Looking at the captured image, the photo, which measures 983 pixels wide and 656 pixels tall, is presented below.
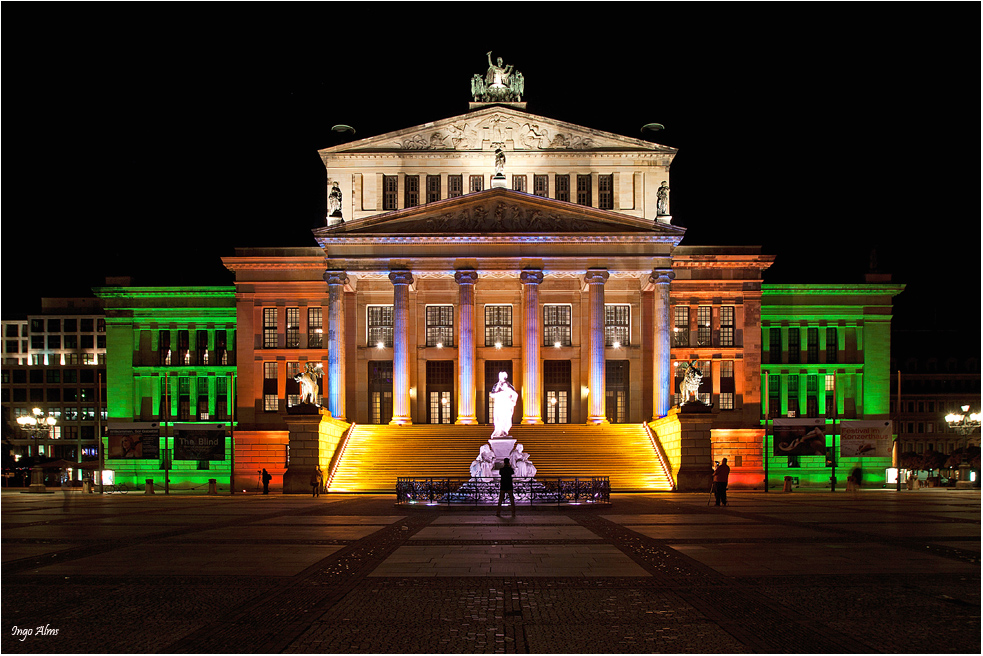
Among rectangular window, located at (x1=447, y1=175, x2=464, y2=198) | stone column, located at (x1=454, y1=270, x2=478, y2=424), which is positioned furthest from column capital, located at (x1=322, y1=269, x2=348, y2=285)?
rectangular window, located at (x1=447, y1=175, x2=464, y2=198)

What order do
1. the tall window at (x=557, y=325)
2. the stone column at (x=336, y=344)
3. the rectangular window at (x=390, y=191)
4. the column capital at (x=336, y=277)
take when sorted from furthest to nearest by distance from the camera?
the tall window at (x=557, y=325) < the rectangular window at (x=390, y=191) < the column capital at (x=336, y=277) < the stone column at (x=336, y=344)

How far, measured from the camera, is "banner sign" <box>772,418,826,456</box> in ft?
188

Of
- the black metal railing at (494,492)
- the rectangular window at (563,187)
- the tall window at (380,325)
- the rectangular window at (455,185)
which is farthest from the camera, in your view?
the tall window at (380,325)

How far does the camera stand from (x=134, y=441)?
58.7 meters

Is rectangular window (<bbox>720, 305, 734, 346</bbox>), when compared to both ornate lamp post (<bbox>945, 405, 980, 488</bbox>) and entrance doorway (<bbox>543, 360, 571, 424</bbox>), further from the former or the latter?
ornate lamp post (<bbox>945, 405, 980, 488</bbox>)

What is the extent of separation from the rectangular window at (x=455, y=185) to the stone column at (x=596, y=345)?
1177 cm

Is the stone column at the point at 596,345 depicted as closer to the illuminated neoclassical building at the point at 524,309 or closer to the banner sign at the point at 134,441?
the illuminated neoclassical building at the point at 524,309

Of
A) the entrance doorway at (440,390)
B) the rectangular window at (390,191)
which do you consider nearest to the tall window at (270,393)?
the entrance doorway at (440,390)

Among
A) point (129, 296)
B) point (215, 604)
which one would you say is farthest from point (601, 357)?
point (215, 604)

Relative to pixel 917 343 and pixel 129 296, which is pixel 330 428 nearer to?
pixel 129 296

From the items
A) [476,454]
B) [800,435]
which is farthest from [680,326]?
[476,454]

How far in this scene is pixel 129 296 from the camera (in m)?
73.2

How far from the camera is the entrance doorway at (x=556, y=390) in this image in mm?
66250

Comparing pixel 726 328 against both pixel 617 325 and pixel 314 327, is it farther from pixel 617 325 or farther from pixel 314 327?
pixel 314 327
